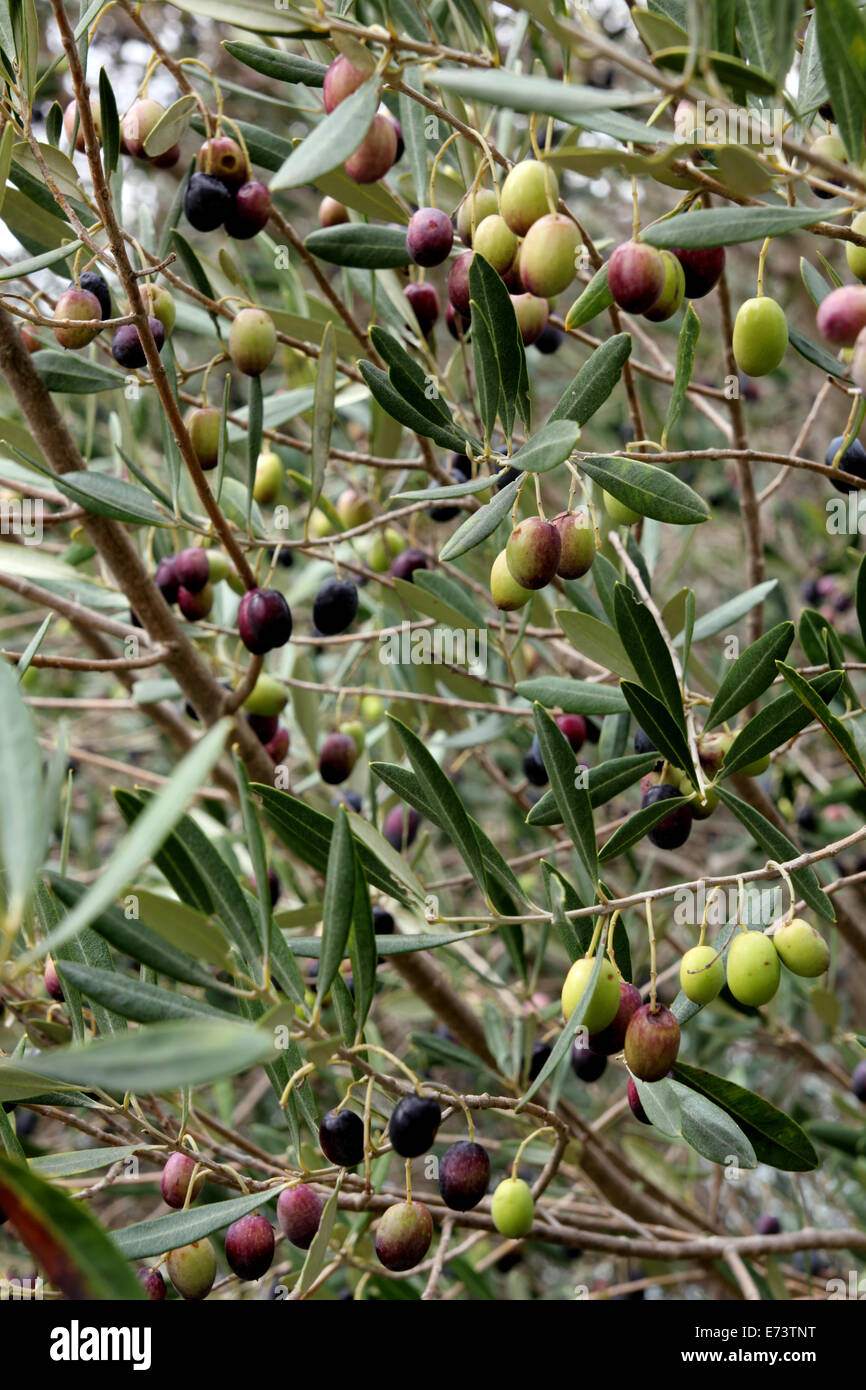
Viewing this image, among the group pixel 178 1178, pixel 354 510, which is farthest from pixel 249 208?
pixel 178 1178

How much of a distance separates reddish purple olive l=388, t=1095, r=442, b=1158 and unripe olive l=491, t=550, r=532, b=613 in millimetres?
484

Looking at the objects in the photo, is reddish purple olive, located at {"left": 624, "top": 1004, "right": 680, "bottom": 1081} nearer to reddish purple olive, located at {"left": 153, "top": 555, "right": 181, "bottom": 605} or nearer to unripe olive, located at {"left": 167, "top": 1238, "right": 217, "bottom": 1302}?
unripe olive, located at {"left": 167, "top": 1238, "right": 217, "bottom": 1302}

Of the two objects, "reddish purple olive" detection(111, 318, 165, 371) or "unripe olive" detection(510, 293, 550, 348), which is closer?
"unripe olive" detection(510, 293, 550, 348)

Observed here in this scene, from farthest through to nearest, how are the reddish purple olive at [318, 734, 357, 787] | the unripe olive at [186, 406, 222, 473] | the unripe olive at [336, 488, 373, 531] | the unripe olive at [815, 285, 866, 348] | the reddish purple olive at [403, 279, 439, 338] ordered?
1. the unripe olive at [336, 488, 373, 531]
2. the reddish purple olive at [318, 734, 357, 787]
3. the reddish purple olive at [403, 279, 439, 338]
4. the unripe olive at [186, 406, 222, 473]
5. the unripe olive at [815, 285, 866, 348]

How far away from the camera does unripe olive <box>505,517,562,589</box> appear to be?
1095mm

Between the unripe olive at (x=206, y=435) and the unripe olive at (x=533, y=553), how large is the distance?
0.53 metres

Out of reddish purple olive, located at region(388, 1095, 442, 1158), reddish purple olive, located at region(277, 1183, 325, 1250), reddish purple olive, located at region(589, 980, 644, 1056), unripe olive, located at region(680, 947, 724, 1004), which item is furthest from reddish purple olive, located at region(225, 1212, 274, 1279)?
unripe olive, located at region(680, 947, 724, 1004)

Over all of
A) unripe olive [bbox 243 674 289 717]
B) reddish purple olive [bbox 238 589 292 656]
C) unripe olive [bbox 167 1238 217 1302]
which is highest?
unripe olive [bbox 243 674 289 717]

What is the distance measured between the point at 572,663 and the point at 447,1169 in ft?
3.87

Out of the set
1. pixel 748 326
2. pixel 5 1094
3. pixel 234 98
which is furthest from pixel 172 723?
pixel 234 98

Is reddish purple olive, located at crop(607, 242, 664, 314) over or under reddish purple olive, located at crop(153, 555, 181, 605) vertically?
under

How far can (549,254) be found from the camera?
104 cm
